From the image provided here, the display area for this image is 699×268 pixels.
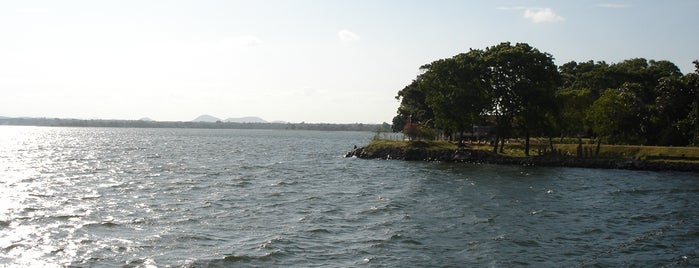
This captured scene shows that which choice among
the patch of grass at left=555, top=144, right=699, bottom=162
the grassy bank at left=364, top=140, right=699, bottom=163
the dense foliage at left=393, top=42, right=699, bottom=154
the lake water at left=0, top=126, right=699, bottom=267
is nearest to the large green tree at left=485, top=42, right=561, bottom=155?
the dense foliage at left=393, top=42, right=699, bottom=154

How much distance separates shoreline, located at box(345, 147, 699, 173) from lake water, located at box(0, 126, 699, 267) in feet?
35.8

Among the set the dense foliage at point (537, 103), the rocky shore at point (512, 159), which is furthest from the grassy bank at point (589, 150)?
the dense foliage at point (537, 103)

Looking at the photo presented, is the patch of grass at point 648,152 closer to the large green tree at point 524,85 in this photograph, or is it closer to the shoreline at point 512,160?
the shoreline at point 512,160

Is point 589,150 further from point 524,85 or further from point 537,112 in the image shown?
point 524,85

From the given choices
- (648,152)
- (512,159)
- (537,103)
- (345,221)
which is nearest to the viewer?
(345,221)

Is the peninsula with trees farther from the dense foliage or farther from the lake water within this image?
the lake water

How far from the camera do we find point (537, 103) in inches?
2867

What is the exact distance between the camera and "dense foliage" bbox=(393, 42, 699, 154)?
241ft

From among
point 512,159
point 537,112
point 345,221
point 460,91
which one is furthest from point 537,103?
point 345,221

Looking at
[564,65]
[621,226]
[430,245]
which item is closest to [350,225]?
[430,245]

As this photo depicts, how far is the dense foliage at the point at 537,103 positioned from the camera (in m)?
73.4

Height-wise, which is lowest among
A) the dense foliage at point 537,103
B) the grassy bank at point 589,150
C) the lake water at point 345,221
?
the lake water at point 345,221

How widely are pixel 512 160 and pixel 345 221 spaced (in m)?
44.5

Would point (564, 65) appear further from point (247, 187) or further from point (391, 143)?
point (247, 187)
